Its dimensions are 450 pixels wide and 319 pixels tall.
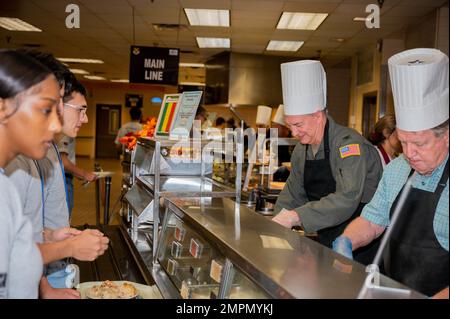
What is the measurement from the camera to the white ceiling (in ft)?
22.0

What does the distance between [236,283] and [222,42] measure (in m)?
8.53

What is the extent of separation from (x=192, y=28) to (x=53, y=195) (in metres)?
6.73

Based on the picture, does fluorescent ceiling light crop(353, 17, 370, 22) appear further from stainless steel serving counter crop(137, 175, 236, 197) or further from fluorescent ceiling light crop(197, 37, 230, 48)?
stainless steel serving counter crop(137, 175, 236, 197)

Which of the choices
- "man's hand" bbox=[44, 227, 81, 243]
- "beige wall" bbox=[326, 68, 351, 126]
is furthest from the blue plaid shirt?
"beige wall" bbox=[326, 68, 351, 126]

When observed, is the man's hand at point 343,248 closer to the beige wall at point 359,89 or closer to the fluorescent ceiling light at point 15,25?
the beige wall at point 359,89

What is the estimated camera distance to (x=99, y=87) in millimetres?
21000

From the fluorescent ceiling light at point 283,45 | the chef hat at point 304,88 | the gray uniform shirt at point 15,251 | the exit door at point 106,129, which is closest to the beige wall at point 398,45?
the fluorescent ceiling light at point 283,45

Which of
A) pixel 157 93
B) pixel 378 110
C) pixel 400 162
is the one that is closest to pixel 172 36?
pixel 378 110

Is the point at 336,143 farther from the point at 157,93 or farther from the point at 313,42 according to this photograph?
the point at 157,93

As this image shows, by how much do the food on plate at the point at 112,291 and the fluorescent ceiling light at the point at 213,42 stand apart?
7.78 m

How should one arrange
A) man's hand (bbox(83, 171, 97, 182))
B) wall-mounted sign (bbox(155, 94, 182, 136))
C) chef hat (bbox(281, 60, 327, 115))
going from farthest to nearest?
1. man's hand (bbox(83, 171, 97, 182))
2. wall-mounted sign (bbox(155, 94, 182, 136))
3. chef hat (bbox(281, 60, 327, 115))

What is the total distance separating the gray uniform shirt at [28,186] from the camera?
61.9 inches

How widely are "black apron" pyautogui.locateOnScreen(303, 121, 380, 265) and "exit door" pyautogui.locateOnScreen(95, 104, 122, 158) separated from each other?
19284 mm

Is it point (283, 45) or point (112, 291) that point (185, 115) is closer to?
point (112, 291)
